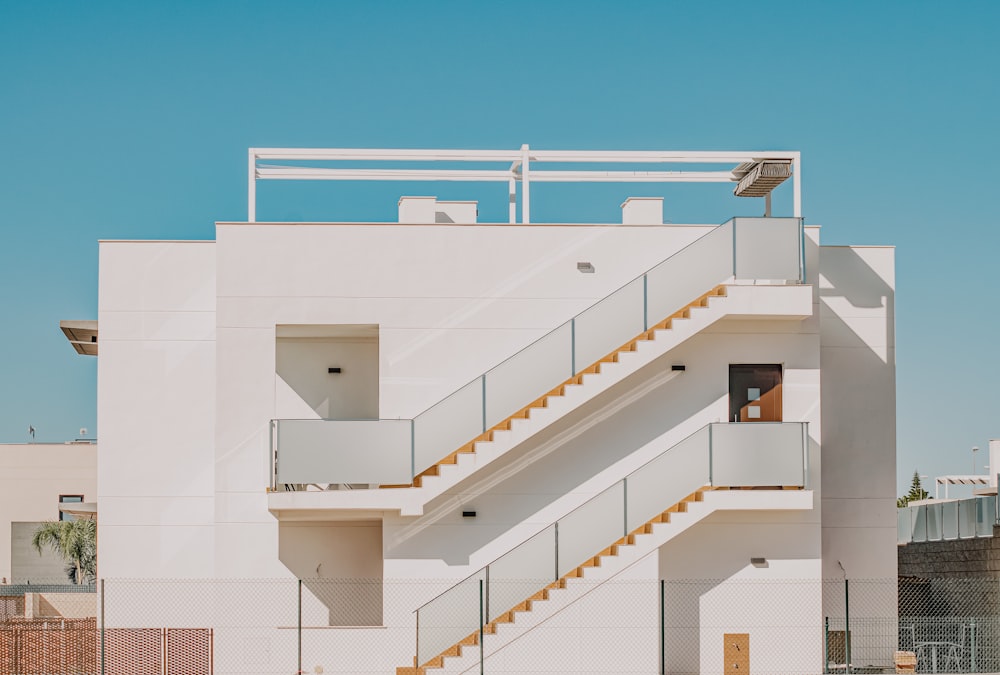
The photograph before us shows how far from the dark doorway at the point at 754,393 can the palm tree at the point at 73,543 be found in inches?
2001

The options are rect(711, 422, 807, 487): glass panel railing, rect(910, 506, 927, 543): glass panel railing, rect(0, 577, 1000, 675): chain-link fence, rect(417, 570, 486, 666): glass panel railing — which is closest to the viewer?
rect(417, 570, 486, 666): glass panel railing

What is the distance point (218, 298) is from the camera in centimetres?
2247

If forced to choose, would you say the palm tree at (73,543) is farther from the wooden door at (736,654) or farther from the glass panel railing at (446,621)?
the wooden door at (736,654)

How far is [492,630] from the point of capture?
20578 millimetres

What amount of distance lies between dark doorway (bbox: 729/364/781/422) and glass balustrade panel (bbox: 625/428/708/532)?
1.62m

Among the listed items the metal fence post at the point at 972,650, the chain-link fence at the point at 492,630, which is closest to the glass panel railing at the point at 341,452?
the chain-link fence at the point at 492,630

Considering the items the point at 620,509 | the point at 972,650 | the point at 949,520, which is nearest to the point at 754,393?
the point at 620,509

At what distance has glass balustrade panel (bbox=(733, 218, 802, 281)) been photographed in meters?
21.9

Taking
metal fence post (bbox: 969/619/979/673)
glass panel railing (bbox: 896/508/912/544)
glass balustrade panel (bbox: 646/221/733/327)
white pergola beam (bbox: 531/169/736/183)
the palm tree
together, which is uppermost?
white pergola beam (bbox: 531/169/736/183)

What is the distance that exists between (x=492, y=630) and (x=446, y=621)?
27.4 inches

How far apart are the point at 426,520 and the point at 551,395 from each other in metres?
2.89

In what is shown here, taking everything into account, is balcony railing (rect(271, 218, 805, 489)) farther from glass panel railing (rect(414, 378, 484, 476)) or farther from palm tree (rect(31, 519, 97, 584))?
palm tree (rect(31, 519, 97, 584))

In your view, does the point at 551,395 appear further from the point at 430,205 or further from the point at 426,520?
the point at 430,205

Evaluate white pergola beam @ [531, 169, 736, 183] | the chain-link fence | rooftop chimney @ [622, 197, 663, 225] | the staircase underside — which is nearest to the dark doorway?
the staircase underside
